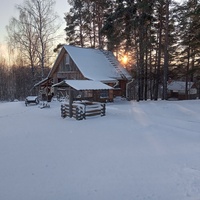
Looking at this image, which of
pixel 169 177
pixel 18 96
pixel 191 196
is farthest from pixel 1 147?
pixel 18 96

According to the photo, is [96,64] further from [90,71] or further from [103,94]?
[103,94]

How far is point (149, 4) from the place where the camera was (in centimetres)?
1847

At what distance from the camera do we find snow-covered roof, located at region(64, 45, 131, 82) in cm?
2061

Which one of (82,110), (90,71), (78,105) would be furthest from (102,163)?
(90,71)

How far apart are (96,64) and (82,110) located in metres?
10.7

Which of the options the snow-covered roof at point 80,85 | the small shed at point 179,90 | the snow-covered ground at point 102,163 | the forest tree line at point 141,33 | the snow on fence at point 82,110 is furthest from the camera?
the small shed at point 179,90

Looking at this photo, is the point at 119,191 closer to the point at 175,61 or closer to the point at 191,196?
the point at 191,196

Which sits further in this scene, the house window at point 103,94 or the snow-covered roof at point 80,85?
the house window at point 103,94

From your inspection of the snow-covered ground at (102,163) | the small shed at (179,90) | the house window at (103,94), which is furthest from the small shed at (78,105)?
the small shed at (179,90)

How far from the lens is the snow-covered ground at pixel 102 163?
14.8 feet

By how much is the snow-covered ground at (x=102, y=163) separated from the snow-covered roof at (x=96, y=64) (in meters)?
11.1

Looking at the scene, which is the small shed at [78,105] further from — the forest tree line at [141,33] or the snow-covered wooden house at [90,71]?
the forest tree line at [141,33]

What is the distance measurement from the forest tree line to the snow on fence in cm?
872

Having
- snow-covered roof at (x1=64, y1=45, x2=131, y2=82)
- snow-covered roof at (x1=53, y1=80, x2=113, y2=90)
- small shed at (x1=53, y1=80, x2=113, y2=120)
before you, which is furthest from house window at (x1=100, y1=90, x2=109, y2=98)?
small shed at (x1=53, y1=80, x2=113, y2=120)
